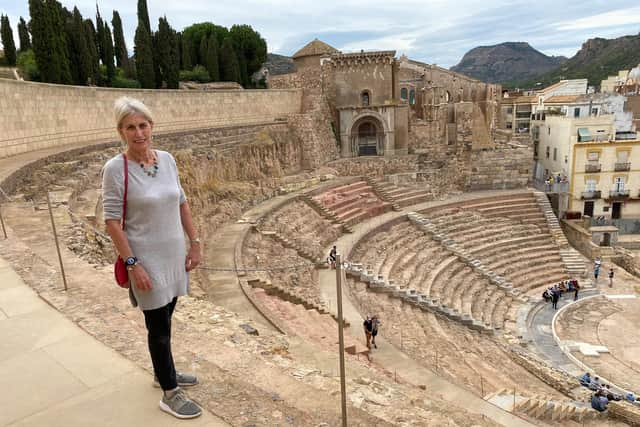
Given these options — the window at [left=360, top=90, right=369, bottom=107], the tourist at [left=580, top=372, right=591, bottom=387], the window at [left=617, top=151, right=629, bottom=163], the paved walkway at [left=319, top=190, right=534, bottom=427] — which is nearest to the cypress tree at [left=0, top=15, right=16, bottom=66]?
the window at [left=360, top=90, right=369, bottom=107]

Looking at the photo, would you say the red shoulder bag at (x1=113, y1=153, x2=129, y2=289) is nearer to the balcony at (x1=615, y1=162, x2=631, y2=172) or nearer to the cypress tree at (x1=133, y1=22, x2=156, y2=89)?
the cypress tree at (x1=133, y1=22, x2=156, y2=89)

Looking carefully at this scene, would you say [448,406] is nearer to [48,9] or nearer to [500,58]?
[48,9]

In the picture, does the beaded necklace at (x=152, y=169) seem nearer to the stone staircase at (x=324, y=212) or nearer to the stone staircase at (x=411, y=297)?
the stone staircase at (x=411, y=297)

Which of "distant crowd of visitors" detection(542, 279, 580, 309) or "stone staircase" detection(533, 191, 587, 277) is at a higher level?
"stone staircase" detection(533, 191, 587, 277)

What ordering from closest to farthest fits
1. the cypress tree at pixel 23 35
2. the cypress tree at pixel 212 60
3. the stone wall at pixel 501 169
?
the stone wall at pixel 501 169 → the cypress tree at pixel 23 35 → the cypress tree at pixel 212 60

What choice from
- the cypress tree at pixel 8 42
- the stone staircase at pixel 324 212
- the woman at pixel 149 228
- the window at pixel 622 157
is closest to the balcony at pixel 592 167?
the window at pixel 622 157

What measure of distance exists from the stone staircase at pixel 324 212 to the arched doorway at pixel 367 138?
32.7 feet

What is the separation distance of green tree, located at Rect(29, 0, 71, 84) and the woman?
19989mm

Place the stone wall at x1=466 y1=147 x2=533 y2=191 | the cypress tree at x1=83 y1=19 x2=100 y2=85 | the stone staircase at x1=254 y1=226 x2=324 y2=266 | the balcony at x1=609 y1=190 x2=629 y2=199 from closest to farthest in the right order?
the stone staircase at x1=254 y1=226 x2=324 y2=266 → the cypress tree at x1=83 y1=19 x2=100 y2=85 → the balcony at x1=609 y1=190 x2=629 y2=199 → the stone wall at x1=466 y1=147 x2=533 y2=191

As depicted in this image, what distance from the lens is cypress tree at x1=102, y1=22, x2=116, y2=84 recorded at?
2711 centimetres

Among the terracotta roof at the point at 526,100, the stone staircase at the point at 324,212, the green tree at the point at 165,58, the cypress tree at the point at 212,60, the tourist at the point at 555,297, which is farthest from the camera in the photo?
the terracotta roof at the point at 526,100

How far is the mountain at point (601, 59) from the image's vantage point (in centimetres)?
8312

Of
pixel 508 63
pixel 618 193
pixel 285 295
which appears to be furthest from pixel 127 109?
pixel 508 63

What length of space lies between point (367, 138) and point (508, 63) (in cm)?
17396
